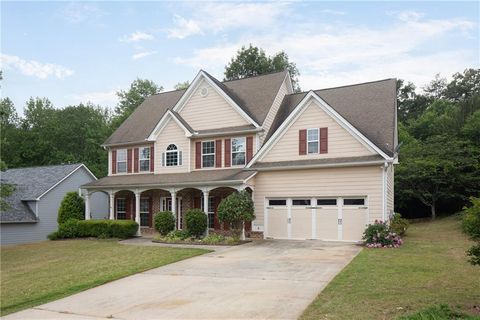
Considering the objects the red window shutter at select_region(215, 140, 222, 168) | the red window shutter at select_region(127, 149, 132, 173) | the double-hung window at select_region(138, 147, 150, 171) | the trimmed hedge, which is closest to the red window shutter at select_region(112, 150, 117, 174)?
the red window shutter at select_region(127, 149, 132, 173)

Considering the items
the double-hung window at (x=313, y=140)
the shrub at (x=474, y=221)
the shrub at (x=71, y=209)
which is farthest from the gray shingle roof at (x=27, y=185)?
the shrub at (x=474, y=221)

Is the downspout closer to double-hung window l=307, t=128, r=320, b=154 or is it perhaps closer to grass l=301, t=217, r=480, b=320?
double-hung window l=307, t=128, r=320, b=154

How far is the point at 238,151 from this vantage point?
24.3 metres

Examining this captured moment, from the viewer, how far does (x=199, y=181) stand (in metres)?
22.5

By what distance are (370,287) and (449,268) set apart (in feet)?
11.5

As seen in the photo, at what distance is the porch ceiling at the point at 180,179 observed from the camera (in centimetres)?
2177

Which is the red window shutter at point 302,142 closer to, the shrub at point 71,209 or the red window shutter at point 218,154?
the red window shutter at point 218,154

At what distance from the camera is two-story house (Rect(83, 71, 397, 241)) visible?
65.9 ft

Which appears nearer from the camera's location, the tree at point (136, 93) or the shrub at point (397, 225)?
the shrub at point (397, 225)

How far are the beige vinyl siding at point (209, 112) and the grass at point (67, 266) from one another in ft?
26.5

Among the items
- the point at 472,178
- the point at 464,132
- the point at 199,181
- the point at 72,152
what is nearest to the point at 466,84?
the point at 464,132

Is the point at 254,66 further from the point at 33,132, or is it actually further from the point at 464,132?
the point at 33,132

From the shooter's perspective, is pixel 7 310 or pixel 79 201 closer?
Answer: pixel 7 310

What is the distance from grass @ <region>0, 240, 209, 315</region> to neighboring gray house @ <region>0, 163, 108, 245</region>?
26.8 ft
